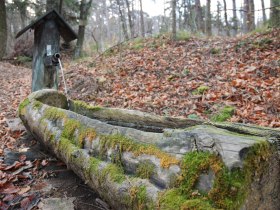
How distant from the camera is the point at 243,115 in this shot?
522 cm

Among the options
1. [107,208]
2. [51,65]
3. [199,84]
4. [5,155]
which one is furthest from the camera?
[51,65]

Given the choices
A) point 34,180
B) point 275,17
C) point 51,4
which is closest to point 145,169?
point 34,180

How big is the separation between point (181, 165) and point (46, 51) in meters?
6.28

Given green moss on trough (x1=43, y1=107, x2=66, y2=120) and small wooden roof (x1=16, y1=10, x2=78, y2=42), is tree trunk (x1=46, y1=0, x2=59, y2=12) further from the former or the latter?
green moss on trough (x1=43, y1=107, x2=66, y2=120)

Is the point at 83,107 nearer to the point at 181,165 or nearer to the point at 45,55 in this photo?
the point at 45,55

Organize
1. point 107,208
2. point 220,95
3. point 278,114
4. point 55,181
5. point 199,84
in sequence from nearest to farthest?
point 107,208 → point 55,181 → point 278,114 → point 220,95 → point 199,84

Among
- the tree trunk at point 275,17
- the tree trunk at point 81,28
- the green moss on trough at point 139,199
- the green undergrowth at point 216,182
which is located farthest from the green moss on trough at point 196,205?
the tree trunk at point 81,28

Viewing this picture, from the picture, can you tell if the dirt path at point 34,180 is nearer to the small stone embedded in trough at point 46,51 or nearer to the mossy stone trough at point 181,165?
the mossy stone trough at point 181,165

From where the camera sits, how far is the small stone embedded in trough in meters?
7.54

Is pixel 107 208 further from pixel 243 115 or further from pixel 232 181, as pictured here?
pixel 243 115

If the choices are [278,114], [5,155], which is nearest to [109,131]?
Answer: [5,155]

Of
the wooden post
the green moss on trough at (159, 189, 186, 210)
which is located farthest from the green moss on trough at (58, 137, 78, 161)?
the wooden post

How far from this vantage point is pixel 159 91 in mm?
7344

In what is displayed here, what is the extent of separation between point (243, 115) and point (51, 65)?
16.1 feet
